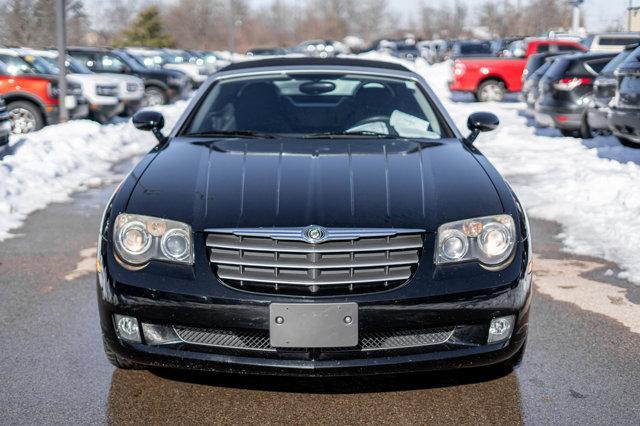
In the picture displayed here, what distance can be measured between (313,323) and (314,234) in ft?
1.18

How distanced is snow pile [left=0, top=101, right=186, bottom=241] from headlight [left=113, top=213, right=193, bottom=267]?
402cm

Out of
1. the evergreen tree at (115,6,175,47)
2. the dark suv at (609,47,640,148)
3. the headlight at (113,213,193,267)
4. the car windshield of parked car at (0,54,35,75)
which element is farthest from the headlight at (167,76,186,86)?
the evergreen tree at (115,6,175,47)

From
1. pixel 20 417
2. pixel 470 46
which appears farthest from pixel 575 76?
pixel 470 46

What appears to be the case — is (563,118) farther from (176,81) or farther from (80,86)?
(176,81)

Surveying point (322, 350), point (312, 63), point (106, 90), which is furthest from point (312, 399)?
point (106, 90)

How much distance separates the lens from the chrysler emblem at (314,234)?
341 cm

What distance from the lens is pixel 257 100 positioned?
5.29m

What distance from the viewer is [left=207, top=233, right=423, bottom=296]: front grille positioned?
338cm

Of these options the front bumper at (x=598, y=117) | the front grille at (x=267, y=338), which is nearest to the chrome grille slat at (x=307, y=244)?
the front grille at (x=267, y=338)

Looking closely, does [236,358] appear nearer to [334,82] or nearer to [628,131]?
[334,82]

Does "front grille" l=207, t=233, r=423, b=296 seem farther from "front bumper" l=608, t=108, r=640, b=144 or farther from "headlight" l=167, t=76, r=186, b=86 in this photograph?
"headlight" l=167, t=76, r=186, b=86

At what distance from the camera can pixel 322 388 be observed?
150 inches

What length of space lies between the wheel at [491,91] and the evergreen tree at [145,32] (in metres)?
37.2

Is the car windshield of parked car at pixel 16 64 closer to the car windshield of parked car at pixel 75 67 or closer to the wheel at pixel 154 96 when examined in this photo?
the car windshield of parked car at pixel 75 67
